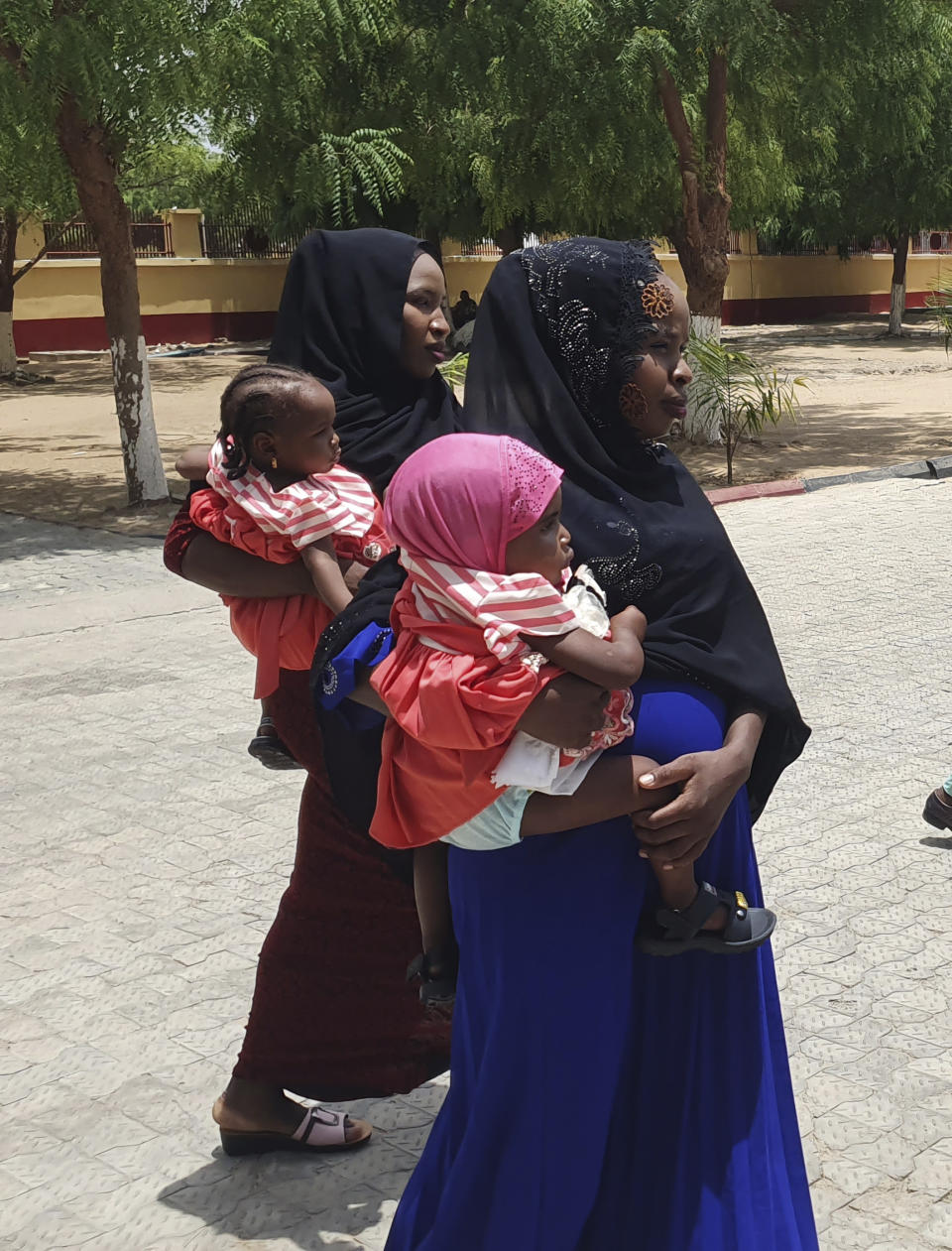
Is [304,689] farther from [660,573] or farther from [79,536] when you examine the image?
[79,536]

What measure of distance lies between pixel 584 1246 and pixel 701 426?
45.2ft

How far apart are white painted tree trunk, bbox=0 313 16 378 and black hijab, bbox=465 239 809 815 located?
25.4 metres

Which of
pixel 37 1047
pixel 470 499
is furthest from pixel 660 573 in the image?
pixel 37 1047

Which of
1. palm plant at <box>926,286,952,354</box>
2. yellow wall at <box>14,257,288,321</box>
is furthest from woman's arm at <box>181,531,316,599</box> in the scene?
yellow wall at <box>14,257,288,321</box>

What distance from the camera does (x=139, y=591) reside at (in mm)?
9375

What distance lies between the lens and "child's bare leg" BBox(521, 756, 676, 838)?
6.48 feet

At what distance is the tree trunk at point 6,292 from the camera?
25516 mm

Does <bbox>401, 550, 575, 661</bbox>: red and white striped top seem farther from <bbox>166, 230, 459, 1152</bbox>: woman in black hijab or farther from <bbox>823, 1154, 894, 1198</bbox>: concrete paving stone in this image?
<bbox>823, 1154, 894, 1198</bbox>: concrete paving stone

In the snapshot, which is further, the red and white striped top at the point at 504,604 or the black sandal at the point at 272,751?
the black sandal at the point at 272,751

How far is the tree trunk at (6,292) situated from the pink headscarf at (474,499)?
2541 centimetres

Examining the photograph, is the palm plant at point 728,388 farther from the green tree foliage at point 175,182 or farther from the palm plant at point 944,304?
the green tree foliage at point 175,182

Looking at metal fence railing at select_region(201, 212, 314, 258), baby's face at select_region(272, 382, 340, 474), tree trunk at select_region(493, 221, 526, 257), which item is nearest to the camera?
baby's face at select_region(272, 382, 340, 474)

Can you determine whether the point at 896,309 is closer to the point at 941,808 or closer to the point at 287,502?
the point at 941,808

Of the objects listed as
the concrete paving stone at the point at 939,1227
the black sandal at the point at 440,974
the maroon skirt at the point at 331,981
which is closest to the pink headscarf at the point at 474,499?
the black sandal at the point at 440,974
